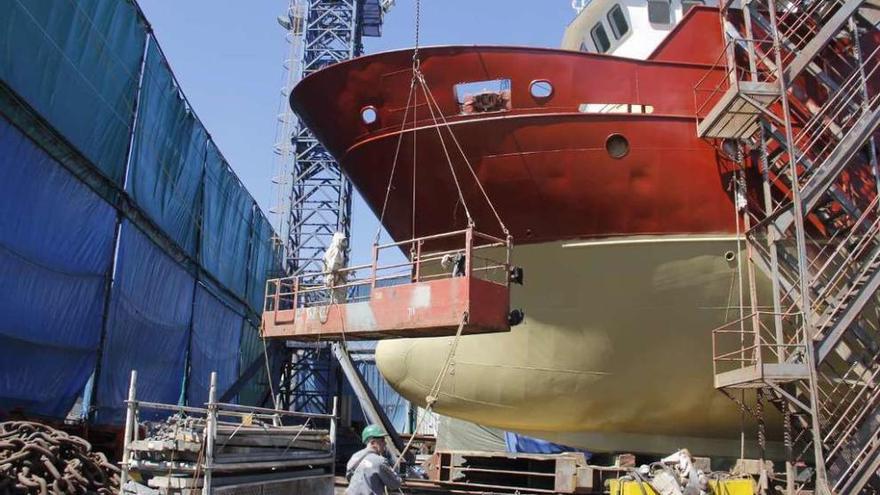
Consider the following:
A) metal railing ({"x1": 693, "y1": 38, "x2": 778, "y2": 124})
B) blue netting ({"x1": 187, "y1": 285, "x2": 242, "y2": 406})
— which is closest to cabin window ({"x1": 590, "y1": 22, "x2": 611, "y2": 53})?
metal railing ({"x1": 693, "y1": 38, "x2": 778, "y2": 124})

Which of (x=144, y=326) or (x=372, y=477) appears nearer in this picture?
(x=372, y=477)

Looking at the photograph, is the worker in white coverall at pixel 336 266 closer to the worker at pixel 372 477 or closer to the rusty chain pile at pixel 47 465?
the rusty chain pile at pixel 47 465

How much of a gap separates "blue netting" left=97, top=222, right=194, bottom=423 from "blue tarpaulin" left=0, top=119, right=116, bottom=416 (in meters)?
0.65

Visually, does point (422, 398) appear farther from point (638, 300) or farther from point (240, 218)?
point (240, 218)

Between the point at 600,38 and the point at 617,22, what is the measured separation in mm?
632

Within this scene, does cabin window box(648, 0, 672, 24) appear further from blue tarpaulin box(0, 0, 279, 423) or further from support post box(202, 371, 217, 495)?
support post box(202, 371, 217, 495)

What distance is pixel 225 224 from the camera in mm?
20984

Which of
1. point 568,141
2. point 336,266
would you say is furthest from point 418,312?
point 568,141

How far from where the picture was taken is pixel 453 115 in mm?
10422

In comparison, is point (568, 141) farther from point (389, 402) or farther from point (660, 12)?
point (389, 402)

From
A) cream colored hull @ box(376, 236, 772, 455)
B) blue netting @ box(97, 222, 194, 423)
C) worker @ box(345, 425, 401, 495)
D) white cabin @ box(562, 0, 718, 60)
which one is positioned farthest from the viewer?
white cabin @ box(562, 0, 718, 60)

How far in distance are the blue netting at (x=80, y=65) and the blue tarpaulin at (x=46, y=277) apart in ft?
2.39

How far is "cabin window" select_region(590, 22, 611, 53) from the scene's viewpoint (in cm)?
1446

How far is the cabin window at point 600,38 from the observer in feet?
47.5
